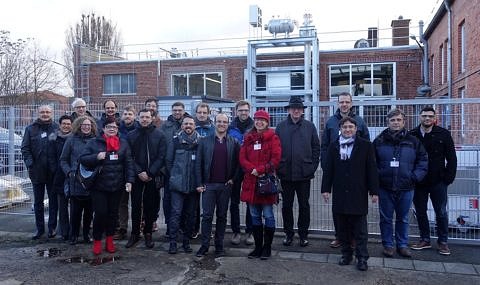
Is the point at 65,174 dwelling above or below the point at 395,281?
above

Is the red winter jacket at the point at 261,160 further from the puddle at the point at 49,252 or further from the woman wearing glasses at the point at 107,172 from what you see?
the puddle at the point at 49,252

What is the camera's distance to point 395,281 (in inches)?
219

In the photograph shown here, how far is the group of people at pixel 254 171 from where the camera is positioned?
6176mm

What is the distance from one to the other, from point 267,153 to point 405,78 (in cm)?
2139

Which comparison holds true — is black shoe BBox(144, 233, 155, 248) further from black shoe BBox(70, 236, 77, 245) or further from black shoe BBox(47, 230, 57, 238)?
black shoe BBox(47, 230, 57, 238)

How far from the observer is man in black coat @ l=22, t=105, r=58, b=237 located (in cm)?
751

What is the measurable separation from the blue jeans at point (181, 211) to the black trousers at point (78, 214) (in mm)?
1383

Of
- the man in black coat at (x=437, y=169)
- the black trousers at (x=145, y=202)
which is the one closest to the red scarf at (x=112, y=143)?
the black trousers at (x=145, y=202)

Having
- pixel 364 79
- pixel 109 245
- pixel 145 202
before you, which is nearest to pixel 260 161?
pixel 145 202

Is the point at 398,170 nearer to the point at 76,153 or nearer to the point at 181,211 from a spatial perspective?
the point at 181,211

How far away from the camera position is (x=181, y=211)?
6762 mm

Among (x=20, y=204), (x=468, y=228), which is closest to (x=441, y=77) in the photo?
(x=468, y=228)

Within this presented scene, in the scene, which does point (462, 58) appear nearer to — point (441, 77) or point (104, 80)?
point (441, 77)

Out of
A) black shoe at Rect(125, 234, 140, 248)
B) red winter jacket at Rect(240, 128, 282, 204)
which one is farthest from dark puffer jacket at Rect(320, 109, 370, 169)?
black shoe at Rect(125, 234, 140, 248)
